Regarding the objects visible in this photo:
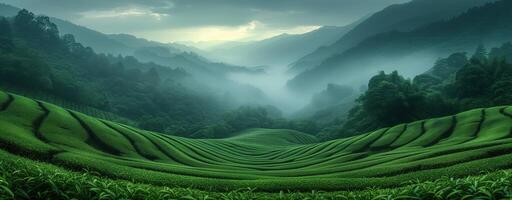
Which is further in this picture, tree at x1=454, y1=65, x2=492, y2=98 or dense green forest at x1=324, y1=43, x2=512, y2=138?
tree at x1=454, y1=65, x2=492, y2=98

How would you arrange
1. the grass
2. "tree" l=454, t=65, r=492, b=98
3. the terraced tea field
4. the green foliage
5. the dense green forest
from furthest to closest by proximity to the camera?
the green foliage → "tree" l=454, t=65, r=492, b=98 → the dense green forest → the terraced tea field → the grass

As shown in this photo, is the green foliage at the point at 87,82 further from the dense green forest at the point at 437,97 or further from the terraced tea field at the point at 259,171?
the terraced tea field at the point at 259,171

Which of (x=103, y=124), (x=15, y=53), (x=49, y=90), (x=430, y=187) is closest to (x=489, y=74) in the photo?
(x=103, y=124)

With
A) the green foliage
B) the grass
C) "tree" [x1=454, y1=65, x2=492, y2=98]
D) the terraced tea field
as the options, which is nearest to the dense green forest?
"tree" [x1=454, y1=65, x2=492, y2=98]

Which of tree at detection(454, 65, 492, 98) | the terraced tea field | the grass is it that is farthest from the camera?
tree at detection(454, 65, 492, 98)

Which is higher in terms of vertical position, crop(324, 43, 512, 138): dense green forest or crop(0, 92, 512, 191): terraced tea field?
crop(324, 43, 512, 138): dense green forest

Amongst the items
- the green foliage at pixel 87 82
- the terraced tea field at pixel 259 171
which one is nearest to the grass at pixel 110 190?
the terraced tea field at pixel 259 171

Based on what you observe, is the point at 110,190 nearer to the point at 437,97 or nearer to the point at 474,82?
the point at 437,97

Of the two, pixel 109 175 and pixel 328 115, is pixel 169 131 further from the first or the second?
pixel 109 175

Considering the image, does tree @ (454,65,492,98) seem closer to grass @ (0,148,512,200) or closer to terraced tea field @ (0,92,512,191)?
terraced tea field @ (0,92,512,191)
